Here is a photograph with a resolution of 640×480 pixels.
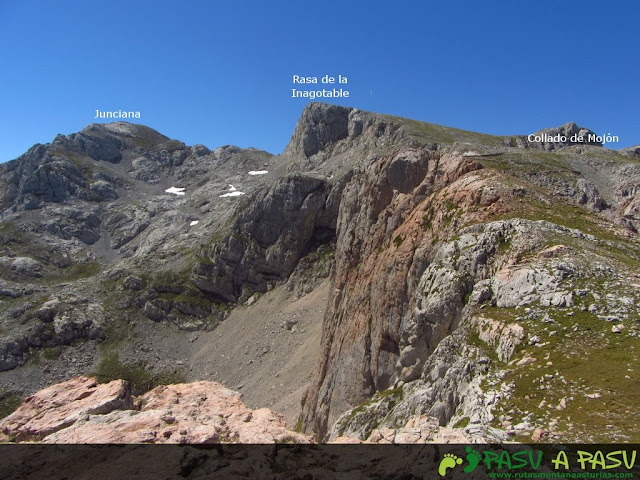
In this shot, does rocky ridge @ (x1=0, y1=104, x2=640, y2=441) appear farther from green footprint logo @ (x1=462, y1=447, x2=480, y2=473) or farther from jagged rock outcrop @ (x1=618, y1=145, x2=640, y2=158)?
jagged rock outcrop @ (x1=618, y1=145, x2=640, y2=158)

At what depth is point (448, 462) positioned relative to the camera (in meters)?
13.2

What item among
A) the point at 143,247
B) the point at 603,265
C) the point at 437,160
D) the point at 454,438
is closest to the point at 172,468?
the point at 454,438

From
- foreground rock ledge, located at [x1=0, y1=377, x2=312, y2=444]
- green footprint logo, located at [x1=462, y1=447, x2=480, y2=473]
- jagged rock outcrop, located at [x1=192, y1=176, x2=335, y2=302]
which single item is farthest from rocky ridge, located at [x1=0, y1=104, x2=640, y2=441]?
jagged rock outcrop, located at [x1=192, y1=176, x2=335, y2=302]

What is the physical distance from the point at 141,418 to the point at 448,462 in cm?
1366

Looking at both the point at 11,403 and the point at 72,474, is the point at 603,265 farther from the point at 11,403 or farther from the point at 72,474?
the point at 11,403

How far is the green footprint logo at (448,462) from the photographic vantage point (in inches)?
511

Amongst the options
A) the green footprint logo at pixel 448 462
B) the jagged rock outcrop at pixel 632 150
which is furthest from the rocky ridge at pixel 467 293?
the jagged rock outcrop at pixel 632 150

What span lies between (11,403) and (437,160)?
11976 cm

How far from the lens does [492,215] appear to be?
3372cm

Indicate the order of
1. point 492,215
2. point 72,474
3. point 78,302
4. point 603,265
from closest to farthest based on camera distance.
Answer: point 72,474 < point 603,265 < point 492,215 < point 78,302

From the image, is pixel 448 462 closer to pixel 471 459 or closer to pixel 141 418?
pixel 471 459

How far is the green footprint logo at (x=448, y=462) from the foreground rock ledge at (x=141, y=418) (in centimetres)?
572

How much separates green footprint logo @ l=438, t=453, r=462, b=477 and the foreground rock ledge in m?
5.72

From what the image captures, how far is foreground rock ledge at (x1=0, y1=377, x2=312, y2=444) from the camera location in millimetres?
17438
